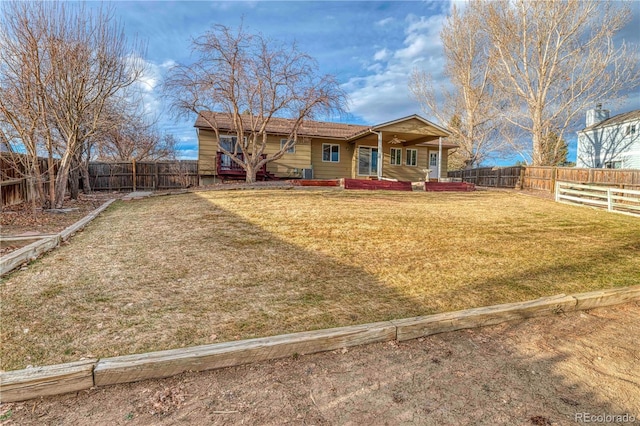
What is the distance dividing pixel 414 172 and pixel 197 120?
12.7m

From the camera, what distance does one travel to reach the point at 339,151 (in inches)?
789

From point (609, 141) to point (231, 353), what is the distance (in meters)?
31.7

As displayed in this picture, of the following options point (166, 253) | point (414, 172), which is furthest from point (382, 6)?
point (166, 253)

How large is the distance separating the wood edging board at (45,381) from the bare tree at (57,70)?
24.9 feet

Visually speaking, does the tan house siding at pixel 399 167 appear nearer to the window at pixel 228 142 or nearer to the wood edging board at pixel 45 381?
the window at pixel 228 142

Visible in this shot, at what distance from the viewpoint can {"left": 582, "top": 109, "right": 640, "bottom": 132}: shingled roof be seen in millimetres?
22641

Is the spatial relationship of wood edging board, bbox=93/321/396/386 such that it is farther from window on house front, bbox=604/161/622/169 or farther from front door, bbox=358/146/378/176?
window on house front, bbox=604/161/622/169

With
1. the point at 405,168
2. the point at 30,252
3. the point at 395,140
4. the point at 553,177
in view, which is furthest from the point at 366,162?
the point at 30,252

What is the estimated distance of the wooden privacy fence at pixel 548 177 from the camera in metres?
14.6

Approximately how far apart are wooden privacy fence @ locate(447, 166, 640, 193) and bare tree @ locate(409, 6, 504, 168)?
417cm

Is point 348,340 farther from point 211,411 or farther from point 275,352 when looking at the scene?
point 211,411

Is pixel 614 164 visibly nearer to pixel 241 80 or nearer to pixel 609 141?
pixel 609 141

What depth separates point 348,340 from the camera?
2.87m

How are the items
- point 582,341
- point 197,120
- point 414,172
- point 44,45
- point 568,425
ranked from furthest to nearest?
1. point 414,172
2. point 197,120
3. point 44,45
4. point 582,341
5. point 568,425
